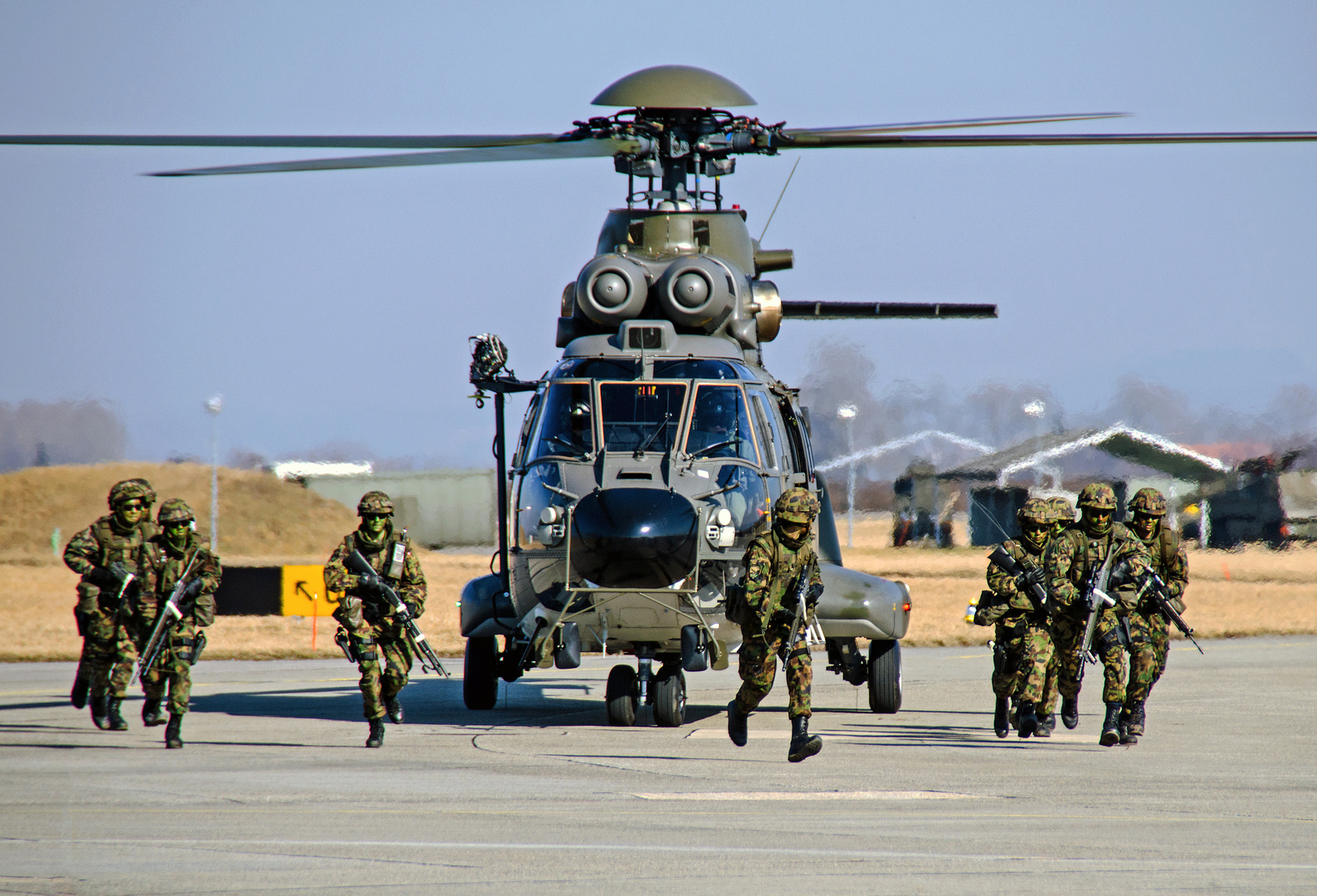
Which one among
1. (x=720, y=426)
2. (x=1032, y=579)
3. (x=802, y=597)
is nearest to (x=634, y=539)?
(x=720, y=426)

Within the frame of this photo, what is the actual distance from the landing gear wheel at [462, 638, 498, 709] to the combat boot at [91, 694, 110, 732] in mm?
2900

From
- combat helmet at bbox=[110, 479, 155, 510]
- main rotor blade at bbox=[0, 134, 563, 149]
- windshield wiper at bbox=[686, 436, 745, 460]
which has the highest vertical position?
main rotor blade at bbox=[0, 134, 563, 149]

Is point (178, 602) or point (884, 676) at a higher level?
point (178, 602)

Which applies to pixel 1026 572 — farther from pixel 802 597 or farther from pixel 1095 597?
pixel 802 597

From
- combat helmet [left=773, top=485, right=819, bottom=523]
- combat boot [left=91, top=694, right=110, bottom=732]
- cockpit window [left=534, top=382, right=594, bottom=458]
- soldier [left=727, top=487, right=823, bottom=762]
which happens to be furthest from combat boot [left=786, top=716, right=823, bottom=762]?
combat boot [left=91, top=694, right=110, bottom=732]

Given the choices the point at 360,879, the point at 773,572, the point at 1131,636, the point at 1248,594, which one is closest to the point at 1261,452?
the point at 1248,594

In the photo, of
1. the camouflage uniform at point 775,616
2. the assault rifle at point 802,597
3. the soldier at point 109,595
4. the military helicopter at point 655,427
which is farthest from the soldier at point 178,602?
the assault rifle at point 802,597

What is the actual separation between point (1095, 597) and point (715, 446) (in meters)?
2.91

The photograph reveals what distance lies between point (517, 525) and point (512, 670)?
149 centimetres

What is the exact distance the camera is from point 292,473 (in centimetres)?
5438

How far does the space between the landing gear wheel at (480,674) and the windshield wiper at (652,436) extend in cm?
259

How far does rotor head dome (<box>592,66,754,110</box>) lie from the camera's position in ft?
39.3

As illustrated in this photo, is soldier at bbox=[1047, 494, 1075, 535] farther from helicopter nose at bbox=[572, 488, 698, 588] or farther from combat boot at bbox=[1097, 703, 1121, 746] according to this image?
helicopter nose at bbox=[572, 488, 698, 588]

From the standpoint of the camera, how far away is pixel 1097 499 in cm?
1099
